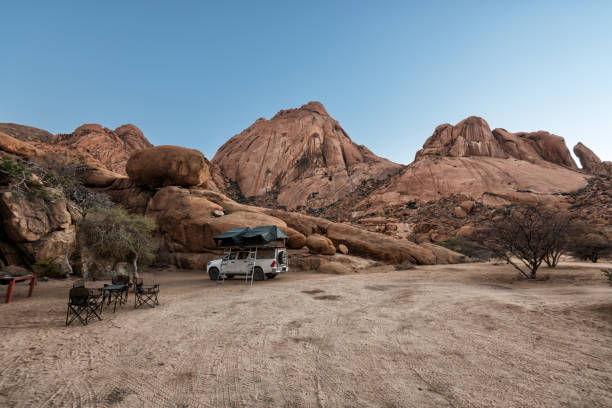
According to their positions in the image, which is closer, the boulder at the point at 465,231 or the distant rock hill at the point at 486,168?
the boulder at the point at 465,231

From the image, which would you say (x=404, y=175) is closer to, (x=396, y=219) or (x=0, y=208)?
(x=396, y=219)

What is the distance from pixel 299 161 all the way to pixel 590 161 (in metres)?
63.0

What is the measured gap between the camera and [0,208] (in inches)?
496

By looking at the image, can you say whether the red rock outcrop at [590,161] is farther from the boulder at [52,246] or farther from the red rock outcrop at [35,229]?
the red rock outcrop at [35,229]

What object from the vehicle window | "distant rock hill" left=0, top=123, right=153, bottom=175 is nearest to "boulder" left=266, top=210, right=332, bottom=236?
the vehicle window

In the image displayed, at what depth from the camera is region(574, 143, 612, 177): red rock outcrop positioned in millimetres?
51781

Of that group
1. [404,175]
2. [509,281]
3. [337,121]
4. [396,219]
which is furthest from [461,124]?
[509,281]

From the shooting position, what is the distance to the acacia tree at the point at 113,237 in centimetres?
1388

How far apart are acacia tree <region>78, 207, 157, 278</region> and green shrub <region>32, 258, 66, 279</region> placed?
1.48 metres

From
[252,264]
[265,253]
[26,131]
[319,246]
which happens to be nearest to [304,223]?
[319,246]

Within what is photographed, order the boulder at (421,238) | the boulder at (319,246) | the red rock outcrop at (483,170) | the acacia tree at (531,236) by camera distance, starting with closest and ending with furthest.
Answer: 1. the acacia tree at (531,236)
2. the boulder at (319,246)
3. the boulder at (421,238)
4. the red rock outcrop at (483,170)

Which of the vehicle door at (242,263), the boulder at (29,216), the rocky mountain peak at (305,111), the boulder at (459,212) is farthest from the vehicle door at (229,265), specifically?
the rocky mountain peak at (305,111)

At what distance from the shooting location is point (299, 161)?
217 feet

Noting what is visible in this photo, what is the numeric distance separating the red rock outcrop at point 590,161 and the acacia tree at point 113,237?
244 ft
